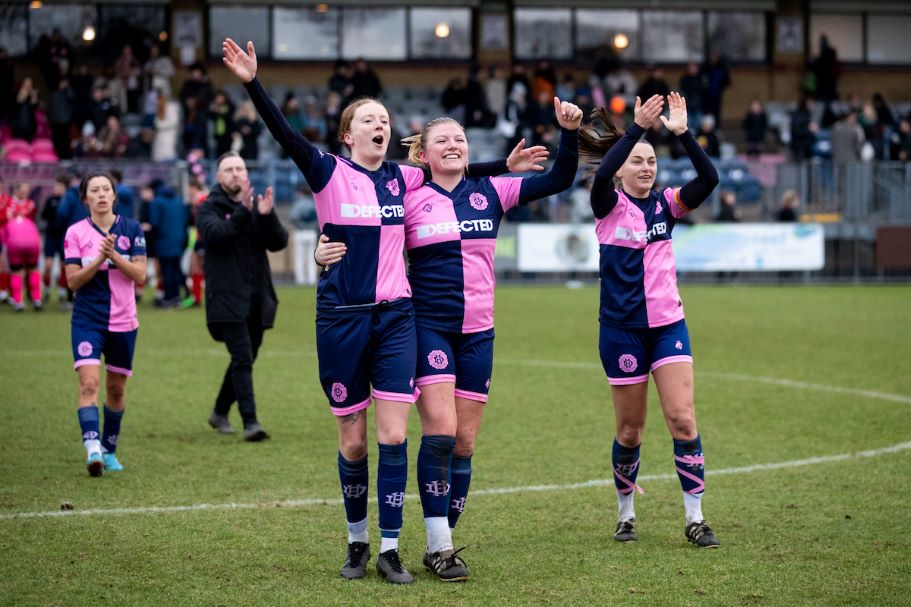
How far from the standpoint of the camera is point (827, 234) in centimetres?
2638

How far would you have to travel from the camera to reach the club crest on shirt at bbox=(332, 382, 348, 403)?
6.21m

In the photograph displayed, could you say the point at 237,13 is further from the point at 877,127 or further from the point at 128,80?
the point at 877,127

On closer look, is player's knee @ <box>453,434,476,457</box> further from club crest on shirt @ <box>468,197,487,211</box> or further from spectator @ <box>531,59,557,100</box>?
spectator @ <box>531,59,557,100</box>

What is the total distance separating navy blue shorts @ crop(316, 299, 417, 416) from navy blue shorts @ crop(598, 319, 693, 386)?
57.4 inches

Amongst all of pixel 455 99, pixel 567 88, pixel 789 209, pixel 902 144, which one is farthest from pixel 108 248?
pixel 567 88

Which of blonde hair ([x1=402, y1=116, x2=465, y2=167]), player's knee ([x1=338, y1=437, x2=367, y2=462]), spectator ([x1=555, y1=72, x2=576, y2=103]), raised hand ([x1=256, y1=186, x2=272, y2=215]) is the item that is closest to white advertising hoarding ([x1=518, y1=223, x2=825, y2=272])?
spectator ([x1=555, y1=72, x2=576, y2=103])

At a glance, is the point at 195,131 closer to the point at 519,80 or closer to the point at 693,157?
the point at 519,80

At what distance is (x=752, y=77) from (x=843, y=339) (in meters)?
19.8

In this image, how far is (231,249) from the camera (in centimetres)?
1021

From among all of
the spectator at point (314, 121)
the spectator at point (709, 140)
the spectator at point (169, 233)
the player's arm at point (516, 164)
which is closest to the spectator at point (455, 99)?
the spectator at point (314, 121)

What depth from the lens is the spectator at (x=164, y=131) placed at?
90.6ft

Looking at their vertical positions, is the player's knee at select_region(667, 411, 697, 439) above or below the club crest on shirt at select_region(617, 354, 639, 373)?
below

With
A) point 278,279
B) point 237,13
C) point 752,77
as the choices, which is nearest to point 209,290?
point 278,279

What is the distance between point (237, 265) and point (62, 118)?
19.2 metres
